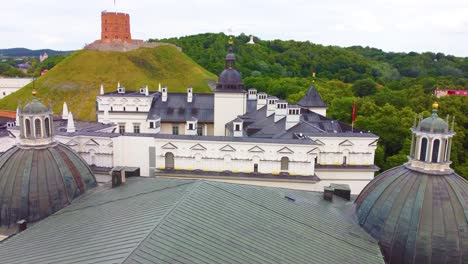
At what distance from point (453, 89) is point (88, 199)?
97.7 m

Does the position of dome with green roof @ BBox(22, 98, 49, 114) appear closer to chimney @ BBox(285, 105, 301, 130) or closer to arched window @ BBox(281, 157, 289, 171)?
arched window @ BBox(281, 157, 289, 171)

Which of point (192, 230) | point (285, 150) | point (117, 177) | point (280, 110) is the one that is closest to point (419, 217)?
point (192, 230)

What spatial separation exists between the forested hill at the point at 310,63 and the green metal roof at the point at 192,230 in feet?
354

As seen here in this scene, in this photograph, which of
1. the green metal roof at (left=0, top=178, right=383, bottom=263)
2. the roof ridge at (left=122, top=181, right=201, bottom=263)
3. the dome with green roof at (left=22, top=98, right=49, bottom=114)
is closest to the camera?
the roof ridge at (left=122, top=181, right=201, bottom=263)

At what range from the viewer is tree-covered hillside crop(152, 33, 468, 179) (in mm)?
54656

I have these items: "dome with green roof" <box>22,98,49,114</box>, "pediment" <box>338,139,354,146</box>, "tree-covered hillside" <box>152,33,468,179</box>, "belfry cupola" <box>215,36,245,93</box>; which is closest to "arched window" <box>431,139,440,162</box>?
"pediment" <box>338,139,354,146</box>

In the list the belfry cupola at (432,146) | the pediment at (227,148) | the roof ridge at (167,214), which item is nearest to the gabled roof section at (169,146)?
the pediment at (227,148)

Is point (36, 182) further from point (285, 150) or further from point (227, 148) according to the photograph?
point (285, 150)

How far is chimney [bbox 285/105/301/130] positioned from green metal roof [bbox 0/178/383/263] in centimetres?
2050

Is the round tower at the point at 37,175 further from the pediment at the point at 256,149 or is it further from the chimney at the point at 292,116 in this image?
the chimney at the point at 292,116

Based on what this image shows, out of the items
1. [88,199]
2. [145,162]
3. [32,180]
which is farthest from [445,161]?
[145,162]

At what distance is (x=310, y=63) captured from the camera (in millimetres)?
159125

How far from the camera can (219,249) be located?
1442cm

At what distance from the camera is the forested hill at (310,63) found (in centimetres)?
→ 13912
